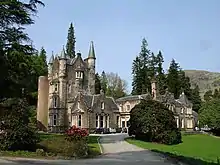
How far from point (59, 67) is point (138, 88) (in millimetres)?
32682

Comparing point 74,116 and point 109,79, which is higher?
point 109,79

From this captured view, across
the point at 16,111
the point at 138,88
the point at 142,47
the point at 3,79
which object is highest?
the point at 142,47

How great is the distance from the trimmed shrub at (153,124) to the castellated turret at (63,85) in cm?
3029

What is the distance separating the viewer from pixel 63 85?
71812 mm

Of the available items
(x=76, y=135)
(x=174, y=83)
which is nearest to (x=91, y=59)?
(x=174, y=83)

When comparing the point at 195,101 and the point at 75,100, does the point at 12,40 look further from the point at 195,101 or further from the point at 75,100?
the point at 195,101

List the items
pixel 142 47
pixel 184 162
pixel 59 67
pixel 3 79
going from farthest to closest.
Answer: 1. pixel 142 47
2. pixel 59 67
3. pixel 3 79
4. pixel 184 162

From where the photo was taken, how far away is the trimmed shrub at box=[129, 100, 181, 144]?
134 ft

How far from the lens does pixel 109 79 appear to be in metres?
113

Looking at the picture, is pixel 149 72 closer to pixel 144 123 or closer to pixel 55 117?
pixel 55 117

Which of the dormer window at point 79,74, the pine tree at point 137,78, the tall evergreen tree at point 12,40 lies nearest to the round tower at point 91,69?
the dormer window at point 79,74

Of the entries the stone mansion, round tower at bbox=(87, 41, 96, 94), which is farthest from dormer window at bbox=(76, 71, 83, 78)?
round tower at bbox=(87, 41, 96, 94)

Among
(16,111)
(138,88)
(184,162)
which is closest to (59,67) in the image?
(138,88)

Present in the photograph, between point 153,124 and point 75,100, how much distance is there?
1200 inches
